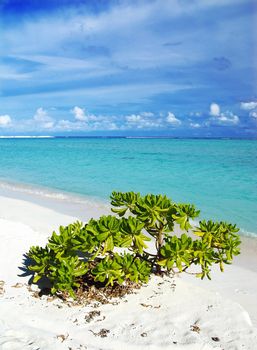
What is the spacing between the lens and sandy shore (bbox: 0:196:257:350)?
140 inches

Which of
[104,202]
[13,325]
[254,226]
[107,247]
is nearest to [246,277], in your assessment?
[107,247]

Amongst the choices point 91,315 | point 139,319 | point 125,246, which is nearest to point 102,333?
point 91,315

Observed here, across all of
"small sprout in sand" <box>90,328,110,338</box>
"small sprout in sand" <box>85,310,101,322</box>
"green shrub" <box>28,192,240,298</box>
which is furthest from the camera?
"green shrub" <box>28,192,240,298</box>

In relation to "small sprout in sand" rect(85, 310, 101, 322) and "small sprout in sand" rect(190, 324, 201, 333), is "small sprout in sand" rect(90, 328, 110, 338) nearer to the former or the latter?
"small sprout in sand" rect(85, 310, 101, 322)

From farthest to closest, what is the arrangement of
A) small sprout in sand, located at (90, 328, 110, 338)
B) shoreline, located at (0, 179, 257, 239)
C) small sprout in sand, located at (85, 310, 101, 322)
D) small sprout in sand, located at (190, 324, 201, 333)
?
shoreline, located at (0, 179, 257, 239) < small sprout in sand, located at (85, 310, 101, 322) < small sprout in sand, located at (190, 324, 201, 333) < small sprout in sand, located at (90, 328, 110, 338)

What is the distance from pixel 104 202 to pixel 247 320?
29.3 ft

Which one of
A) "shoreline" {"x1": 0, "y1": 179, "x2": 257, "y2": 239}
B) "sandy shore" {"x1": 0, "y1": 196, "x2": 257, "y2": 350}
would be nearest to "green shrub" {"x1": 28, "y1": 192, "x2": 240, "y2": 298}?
"sandy shore" {"x1": 0, "y1": 196, "x2": 257, "y2": 350}

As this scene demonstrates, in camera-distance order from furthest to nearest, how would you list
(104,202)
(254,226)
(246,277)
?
1. (104,202)
2. (254,226)
3. (246,277)

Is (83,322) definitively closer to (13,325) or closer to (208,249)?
(13,325)

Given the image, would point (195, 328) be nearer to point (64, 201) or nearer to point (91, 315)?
point (91, 315)

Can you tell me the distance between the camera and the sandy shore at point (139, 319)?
3.55m

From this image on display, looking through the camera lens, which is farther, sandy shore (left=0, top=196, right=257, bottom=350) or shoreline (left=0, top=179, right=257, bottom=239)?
shoreline (left=0, top=179, right=257, bottom=239)

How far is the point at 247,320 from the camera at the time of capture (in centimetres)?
397

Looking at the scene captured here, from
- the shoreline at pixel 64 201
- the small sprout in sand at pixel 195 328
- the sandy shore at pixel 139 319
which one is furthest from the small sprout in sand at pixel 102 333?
the shoreline at pixel 64 201
